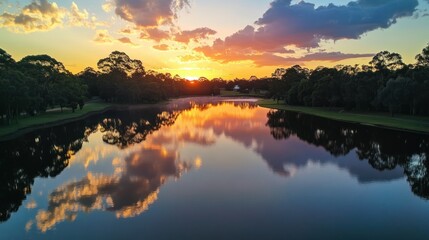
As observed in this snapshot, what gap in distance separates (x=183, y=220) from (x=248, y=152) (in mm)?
16975

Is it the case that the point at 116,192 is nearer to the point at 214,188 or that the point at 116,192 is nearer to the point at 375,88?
the point at 214,188

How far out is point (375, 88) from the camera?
69312mm

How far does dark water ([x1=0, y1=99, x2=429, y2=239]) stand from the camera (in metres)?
14.3

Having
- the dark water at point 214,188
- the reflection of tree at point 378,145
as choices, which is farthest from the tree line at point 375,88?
the dark water at point 214,188

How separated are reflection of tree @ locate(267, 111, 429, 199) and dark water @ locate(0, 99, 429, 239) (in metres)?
0.17

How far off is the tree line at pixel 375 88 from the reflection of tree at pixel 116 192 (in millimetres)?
46741

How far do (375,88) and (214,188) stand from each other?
60.7m

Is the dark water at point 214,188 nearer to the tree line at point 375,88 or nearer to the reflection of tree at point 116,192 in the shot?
the reflection of tree at point 116,192

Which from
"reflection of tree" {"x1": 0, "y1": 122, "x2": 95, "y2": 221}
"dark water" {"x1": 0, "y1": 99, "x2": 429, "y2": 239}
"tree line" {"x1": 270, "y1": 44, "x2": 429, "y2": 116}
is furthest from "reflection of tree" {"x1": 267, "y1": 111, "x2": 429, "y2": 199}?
"reflection of tree" {"x1": 0, "y1": 122, "x2": 95, "y2": 221}

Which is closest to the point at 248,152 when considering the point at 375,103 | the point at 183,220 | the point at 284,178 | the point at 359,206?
the point at 284,178

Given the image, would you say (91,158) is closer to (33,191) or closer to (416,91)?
(33,191)

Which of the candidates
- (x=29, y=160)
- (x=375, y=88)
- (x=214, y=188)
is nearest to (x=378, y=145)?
(x=214, y=188)

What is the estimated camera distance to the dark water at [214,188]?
562 inches

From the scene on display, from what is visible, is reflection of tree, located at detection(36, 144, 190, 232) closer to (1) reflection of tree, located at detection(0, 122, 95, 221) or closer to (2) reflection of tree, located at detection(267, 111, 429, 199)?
(1) reflection of tree, located at detection(0, 122, 95, 221)
